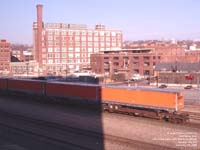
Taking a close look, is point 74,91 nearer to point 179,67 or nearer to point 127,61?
point 179,67

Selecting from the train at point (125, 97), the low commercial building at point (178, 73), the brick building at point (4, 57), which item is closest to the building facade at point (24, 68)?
the brick building at point (4, 57)

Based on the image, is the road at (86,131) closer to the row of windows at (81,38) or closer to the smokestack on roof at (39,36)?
the smokestack on roof at (39,36)

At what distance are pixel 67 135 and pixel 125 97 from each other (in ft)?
27.6

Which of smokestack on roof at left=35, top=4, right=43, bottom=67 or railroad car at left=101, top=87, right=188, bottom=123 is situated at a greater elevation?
smokestack on roof at left=35, top=4, right=43, bottom=67

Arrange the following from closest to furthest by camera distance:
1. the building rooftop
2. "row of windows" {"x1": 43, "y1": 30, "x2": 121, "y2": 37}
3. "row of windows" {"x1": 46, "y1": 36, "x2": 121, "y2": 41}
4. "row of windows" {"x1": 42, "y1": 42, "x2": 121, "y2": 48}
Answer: the building rooftop
"row of windows" {"x1": 42, "y1": 42, "x2": 121, "y2": 48}
"row of windows" {"x1": 46, "y1": 36, "x2": 121, "y2": 41}
"row of windows" {"x1": 43, "y1": 30, "x2": 121, "y2": 37}

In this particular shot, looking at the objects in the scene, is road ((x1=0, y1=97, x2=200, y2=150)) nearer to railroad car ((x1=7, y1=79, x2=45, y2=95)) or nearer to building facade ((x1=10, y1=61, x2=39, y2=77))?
railroad car ((x1=7, y1=79, x2=45, y2=95))

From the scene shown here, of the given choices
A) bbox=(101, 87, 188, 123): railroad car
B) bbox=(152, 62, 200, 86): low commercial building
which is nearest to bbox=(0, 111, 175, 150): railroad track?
bbox=(101, 87, 188, 123): railroad car

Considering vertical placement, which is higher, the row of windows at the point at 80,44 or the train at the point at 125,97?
the row of windows at the point at 80,44

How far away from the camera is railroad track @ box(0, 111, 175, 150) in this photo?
61.4 feet

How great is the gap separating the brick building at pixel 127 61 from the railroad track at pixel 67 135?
280 ft

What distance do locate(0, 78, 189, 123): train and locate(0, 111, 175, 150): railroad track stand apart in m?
6.37

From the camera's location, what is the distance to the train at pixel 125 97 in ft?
82.2

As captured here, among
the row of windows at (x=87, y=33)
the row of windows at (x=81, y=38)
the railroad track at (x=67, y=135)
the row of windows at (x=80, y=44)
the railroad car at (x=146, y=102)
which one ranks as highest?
the row of windows at (x=87, y=33)

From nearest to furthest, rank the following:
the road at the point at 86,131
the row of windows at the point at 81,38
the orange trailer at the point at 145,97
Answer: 1. the road at the point at 86,131
2. the orange trailer at the point at 145,97
3. the row of windows at the point at 81,38
